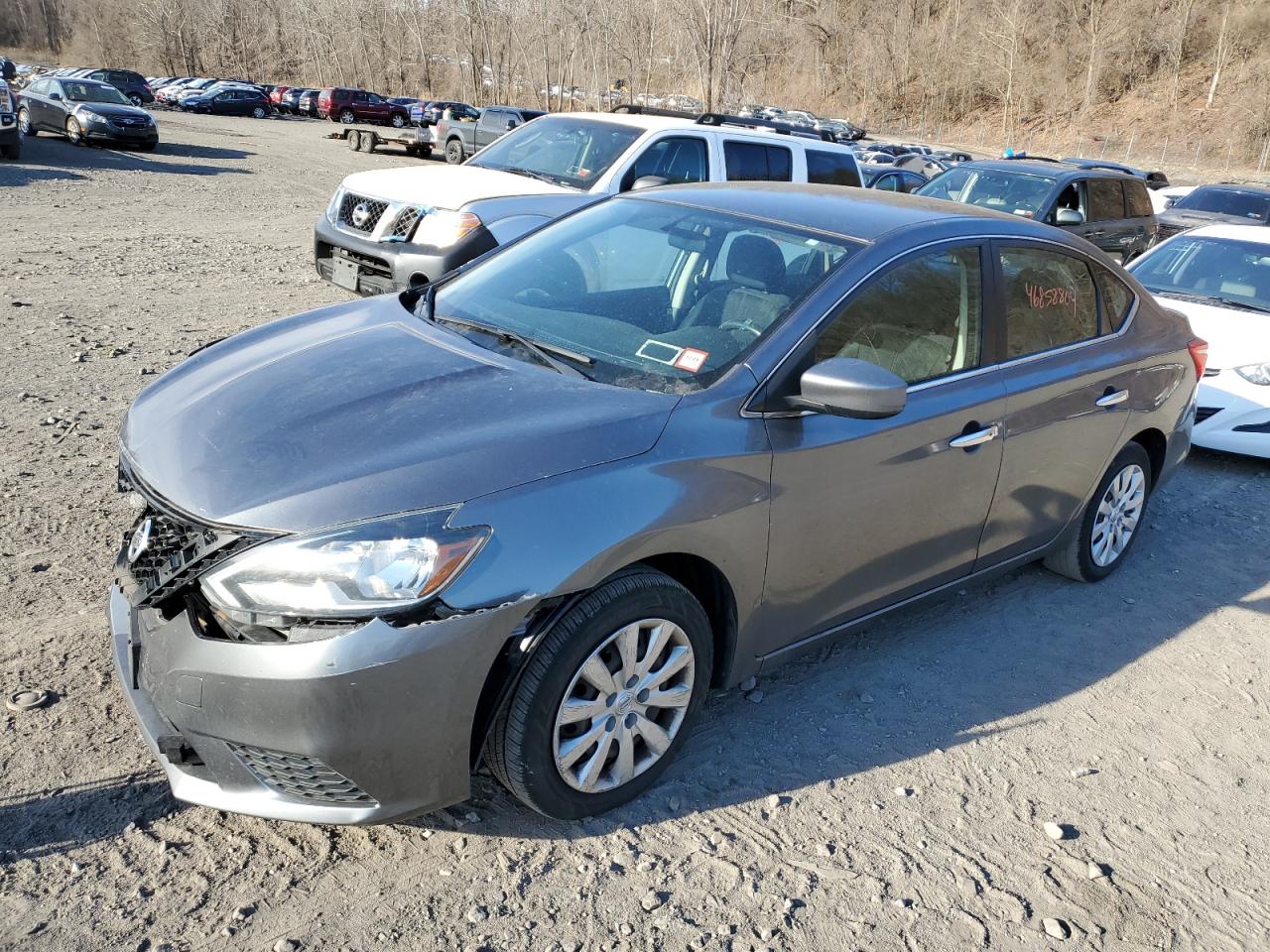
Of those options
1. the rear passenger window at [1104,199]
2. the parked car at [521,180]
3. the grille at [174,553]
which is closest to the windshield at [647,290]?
the grille at [174,553]

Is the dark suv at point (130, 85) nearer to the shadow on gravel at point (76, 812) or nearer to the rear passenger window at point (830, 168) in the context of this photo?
the rear passenger window at point (830, 168)

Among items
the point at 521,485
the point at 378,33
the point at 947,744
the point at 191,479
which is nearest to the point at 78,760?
the point at 191,479

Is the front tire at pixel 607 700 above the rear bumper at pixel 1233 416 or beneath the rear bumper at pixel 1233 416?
above

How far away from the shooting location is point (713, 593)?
10.7 feet

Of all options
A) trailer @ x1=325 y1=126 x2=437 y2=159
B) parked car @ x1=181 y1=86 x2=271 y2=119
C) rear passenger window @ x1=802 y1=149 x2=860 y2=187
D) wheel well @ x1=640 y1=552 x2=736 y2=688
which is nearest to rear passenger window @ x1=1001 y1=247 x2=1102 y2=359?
wheel well @ x1=640 y1=552 x2=736 y2=688

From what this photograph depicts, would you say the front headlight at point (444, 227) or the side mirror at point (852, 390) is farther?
the front headlight at point (444, 227)

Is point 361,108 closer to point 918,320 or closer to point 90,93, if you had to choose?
point 90,93

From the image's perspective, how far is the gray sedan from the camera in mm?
2576

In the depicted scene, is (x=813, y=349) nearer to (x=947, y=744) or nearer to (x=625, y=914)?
(x=947, y=744)

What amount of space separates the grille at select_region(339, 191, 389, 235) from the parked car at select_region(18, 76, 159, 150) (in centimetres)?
1868

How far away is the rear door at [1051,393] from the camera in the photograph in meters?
4.09

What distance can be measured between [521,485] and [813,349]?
1.16 meters

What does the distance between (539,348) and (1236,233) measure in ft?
24.2

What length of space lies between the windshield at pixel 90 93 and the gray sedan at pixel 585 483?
25.4 metres
